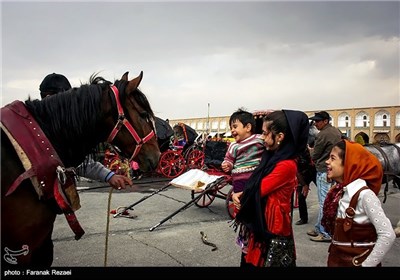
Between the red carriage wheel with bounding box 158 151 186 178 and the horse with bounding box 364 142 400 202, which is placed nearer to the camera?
the horse with bounding box 364 142 400 202

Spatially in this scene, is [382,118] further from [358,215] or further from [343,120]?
[358,215]

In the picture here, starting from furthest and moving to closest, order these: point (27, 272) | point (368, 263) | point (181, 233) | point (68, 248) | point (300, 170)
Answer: point (300, 170) → point (181, 233) → point (68, 248) → point (368, 263) → point (27, 272)

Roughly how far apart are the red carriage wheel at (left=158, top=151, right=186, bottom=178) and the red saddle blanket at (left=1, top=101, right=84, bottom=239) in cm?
832

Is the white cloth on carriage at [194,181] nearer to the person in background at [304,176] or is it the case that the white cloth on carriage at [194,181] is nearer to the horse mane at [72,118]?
the person in background at [304,176]

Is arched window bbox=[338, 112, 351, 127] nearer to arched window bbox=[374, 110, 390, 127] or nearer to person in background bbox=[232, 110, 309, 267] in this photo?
arched window bbox=[374, 110, 390, 127]

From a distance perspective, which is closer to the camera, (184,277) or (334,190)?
(184,277)

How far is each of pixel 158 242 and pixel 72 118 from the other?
2.58 m

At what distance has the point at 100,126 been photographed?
1.91 m

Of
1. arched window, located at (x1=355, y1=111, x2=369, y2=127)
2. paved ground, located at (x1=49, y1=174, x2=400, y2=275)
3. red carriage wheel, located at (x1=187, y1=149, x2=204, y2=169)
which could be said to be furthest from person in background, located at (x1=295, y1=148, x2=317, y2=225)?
Result: arched window, located at (x1=355, y1=111, x2=369, y2=127)

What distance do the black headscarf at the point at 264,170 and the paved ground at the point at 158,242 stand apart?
97 cm

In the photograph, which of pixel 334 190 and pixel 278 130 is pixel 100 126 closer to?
pixel 278 130

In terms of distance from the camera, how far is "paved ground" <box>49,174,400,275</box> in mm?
3299

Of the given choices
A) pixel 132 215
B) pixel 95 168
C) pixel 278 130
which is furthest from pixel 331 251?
pixel 132 215

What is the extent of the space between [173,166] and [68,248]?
22.2 feet
